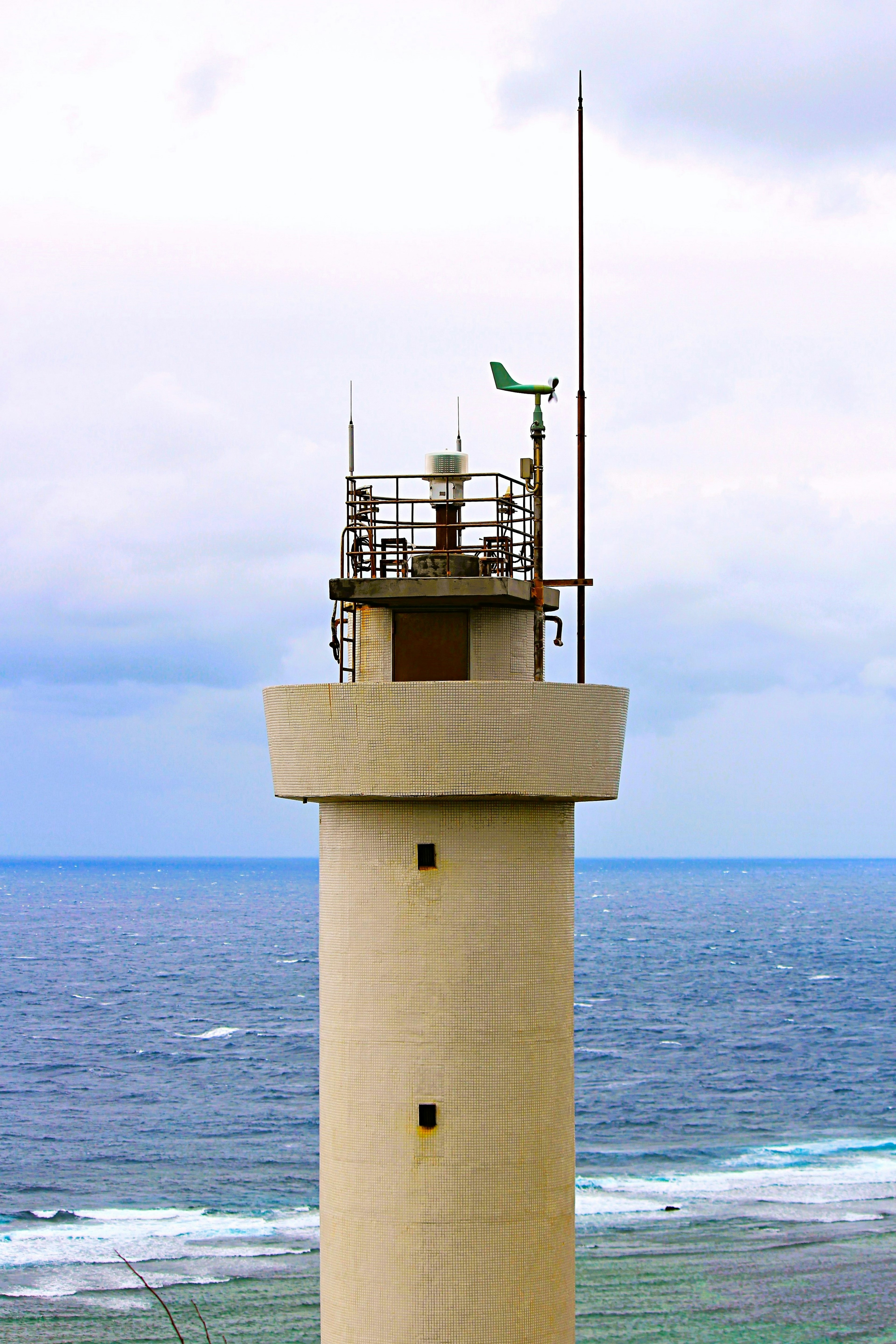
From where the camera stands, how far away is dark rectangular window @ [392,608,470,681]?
11.1 meters

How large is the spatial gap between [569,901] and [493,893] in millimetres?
792

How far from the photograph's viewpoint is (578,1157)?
62.1m

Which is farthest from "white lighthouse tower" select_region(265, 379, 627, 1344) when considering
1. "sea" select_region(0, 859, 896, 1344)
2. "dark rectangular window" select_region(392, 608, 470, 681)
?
"sea" select_region(0, 859, 896, 1344)

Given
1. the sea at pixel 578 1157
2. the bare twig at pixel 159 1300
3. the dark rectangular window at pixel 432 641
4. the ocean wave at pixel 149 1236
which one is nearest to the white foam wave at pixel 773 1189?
the sea at pixel 578 1157

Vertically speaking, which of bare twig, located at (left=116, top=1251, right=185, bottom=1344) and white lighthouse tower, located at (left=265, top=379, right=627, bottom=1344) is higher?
white lighthouse tower, located at (left=265, top=379, right=627, bottom=1344)

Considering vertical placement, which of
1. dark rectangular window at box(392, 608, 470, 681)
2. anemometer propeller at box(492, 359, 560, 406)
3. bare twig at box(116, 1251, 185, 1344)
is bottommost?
bare twig at box(116, 1251, 185, 1344)

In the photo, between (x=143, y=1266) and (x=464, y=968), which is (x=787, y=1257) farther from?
(x=464, y=968)

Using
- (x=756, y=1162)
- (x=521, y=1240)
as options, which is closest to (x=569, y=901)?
(x=521, y=1240)

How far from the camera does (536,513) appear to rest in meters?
11.5

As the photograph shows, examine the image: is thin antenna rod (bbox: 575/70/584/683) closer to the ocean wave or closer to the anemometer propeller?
the anemometer propeller

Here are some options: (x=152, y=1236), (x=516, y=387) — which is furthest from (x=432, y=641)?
(x=152, y=1236)

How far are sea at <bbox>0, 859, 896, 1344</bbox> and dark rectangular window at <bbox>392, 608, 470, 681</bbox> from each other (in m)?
24.0

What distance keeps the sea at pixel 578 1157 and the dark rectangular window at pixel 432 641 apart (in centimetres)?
2405

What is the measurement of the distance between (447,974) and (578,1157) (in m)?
54.8
